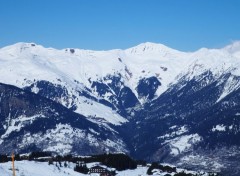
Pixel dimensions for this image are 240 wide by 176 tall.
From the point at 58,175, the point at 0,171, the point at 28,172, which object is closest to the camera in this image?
the point at 0,171

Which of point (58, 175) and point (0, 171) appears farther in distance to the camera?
point (58, 175)

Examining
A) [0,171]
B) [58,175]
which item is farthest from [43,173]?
[0,171]

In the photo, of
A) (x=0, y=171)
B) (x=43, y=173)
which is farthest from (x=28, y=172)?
(x=0, y=171)

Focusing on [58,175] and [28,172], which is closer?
[28,172]

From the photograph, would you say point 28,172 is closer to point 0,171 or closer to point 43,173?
point 43,173

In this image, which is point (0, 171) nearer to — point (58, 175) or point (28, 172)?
point (28, 172)

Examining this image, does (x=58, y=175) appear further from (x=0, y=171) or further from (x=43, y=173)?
(x=0, y=171)

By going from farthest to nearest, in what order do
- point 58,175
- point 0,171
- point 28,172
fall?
1. point 58,175
2. point 28,172
3. point 0,171
